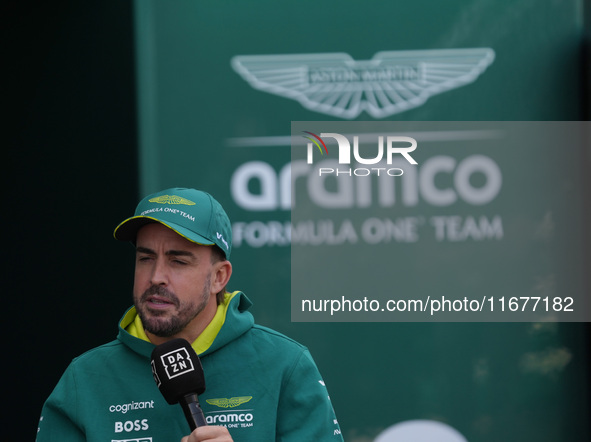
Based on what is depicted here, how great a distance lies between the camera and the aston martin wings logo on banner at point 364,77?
4.03 metres

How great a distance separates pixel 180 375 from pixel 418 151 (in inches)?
103

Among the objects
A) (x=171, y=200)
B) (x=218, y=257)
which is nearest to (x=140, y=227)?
(x=171, y=200)

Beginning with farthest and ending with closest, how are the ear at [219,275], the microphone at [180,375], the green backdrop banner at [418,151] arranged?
1. the green backdrop banner at [418,151]
2. the ear at [219,275]
3. the microphone at [180,375]

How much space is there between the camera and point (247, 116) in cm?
406

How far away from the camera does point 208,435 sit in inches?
61.2

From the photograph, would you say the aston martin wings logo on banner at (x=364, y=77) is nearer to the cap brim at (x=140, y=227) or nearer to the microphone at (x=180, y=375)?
the cap brim at (x=140, y=227)

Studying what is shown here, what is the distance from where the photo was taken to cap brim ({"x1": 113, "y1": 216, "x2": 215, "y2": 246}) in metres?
1.89

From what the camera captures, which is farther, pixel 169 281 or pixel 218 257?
pixel 218 257

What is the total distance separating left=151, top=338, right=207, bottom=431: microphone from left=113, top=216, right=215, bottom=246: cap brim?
0.29 meters

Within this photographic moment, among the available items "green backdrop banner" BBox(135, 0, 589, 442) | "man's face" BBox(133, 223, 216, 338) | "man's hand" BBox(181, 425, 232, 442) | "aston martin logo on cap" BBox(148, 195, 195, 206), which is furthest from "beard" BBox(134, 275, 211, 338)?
"green backdrop banner" BBox(135, 0, 589, 442)

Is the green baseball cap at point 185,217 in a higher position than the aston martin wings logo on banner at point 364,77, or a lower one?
lower

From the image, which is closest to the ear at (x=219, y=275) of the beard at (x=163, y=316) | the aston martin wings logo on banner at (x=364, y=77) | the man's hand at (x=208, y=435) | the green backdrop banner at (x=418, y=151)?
the beard at (x=163, y=316)

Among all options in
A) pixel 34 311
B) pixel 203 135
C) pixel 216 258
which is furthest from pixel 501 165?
pixel 34 311

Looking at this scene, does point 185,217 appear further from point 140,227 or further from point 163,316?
point 163,316
